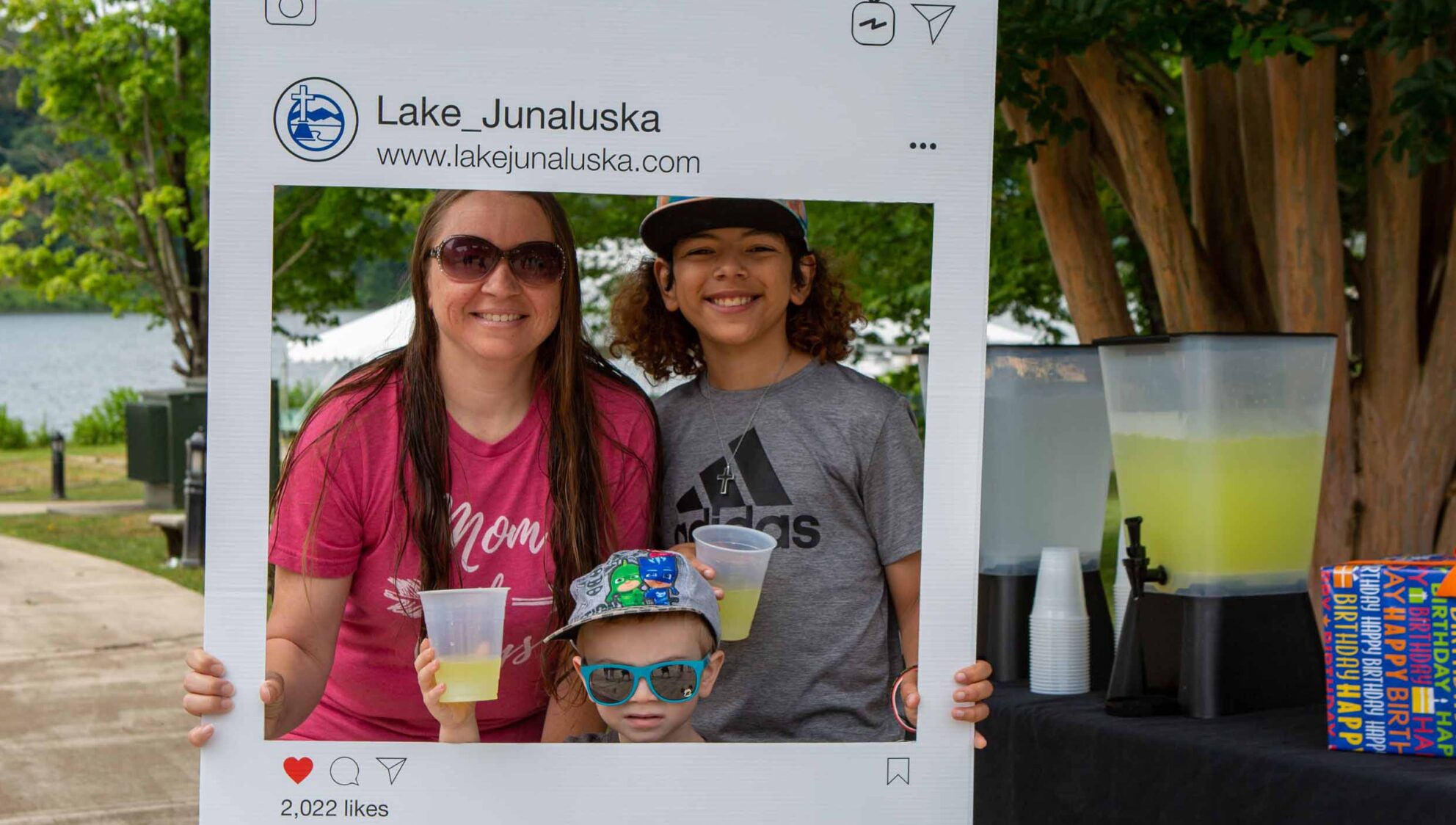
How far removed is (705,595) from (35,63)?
13497mm

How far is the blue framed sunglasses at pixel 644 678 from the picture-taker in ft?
7.17

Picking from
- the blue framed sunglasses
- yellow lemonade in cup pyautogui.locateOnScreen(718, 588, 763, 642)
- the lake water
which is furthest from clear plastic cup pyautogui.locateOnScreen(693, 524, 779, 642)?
the lake water

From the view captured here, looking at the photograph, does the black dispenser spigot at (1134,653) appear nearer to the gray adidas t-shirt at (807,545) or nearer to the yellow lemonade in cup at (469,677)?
the gray adidas t-shirt at (807,545)

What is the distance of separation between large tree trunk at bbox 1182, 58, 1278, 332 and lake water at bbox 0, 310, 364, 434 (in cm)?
3073

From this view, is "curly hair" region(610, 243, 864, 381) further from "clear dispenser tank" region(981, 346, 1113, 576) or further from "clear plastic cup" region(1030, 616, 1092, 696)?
"clear plastic cup" region(1030, 616, 1092, 696)

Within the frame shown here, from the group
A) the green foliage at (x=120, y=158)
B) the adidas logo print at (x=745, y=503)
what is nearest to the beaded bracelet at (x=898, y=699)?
the adidas logo print at (x=745, y=503)

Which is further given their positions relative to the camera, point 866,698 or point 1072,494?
point 1072,494

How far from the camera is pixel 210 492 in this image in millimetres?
2080

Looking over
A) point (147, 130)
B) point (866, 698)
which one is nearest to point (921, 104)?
point (866, 698)

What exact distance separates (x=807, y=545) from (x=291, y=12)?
1150 mm

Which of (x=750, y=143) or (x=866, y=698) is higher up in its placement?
(x=750, y=143)

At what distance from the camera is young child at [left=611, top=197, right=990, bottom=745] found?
2311 mm

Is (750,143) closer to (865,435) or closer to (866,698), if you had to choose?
(865,435)

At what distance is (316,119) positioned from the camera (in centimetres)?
206
